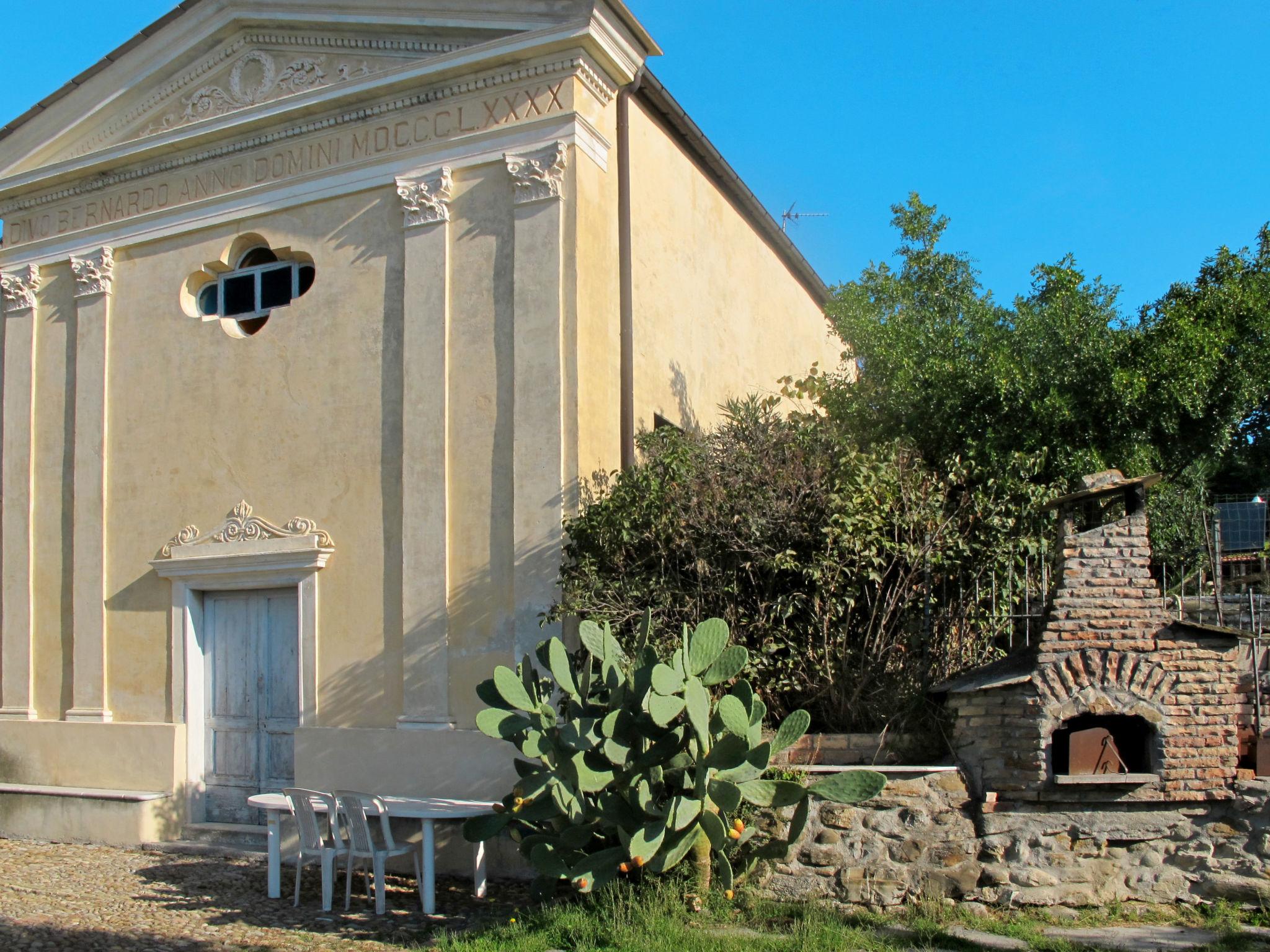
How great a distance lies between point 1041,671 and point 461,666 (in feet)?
15.1

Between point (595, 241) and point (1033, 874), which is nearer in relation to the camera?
point (1033, 874)

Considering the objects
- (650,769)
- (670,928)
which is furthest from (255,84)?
(670,928)

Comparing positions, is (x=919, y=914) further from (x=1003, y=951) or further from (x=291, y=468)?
(x=291, y=468)

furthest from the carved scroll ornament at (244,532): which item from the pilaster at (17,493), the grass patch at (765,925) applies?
the grass patch at (765,925)

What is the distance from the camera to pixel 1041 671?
7137 mm

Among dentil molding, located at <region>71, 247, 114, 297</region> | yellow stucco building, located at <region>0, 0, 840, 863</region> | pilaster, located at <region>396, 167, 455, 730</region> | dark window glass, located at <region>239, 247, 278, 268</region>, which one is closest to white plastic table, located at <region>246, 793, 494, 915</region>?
yellow stucco building, located at <region>0, 0, 840, 863</region>

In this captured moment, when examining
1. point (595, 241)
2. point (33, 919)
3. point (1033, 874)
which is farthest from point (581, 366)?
point (33, 919)

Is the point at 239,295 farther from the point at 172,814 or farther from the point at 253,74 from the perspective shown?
the point at 172,814

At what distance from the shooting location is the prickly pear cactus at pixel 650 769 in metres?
6.60

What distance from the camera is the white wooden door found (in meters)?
10.5

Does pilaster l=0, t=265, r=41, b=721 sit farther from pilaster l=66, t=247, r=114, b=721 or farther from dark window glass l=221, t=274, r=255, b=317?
dark window glass l=221, t=274, r=255, b=317

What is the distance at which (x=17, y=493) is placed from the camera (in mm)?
12070

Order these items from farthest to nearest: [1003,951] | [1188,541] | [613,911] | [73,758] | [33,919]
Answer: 1. [1188,541]
2. [73,758]
3. [33,919]
4. [613,911]
5. [1003,951]

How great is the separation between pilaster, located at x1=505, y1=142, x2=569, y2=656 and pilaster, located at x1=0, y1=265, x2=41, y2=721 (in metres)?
6.01
